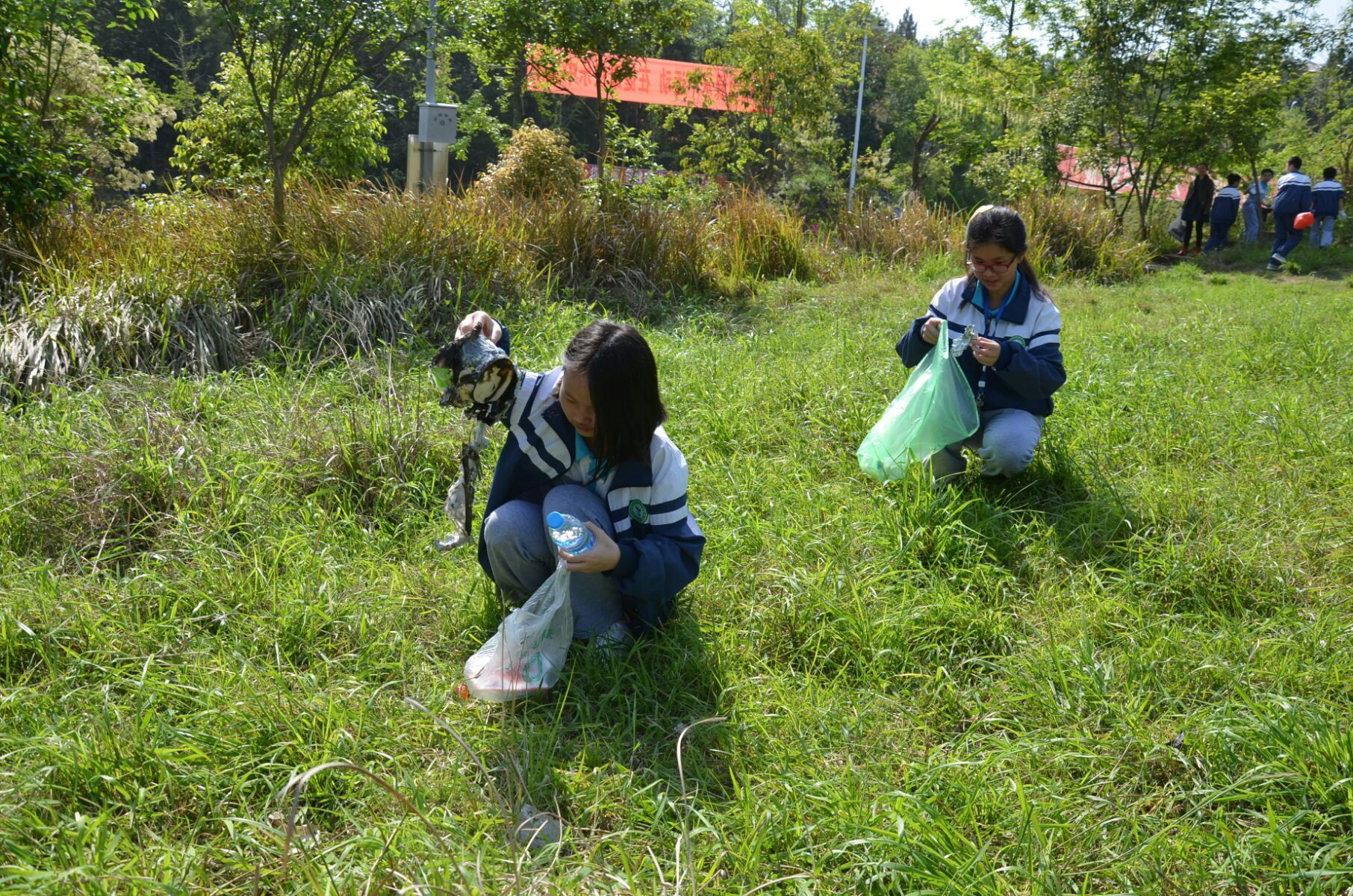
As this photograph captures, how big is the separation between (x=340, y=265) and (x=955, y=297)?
339 centimetres

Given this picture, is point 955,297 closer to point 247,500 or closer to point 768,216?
point 247,500

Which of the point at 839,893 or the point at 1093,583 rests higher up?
the point at 1093,583

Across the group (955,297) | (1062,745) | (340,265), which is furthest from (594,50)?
(1062,745)

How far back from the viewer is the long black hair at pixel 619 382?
7.58ft

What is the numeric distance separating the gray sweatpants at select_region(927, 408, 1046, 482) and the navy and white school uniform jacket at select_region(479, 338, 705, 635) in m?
1.31

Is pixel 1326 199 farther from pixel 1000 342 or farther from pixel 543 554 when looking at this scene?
pixel 543 554

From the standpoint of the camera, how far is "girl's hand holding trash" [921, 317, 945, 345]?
3.54m

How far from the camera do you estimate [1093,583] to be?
2961 millimetres

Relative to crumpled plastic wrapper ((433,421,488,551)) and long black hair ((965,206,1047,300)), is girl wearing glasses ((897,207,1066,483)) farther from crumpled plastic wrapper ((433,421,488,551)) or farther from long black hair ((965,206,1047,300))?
crumpled plastic wrapper ((433,421,488,551))

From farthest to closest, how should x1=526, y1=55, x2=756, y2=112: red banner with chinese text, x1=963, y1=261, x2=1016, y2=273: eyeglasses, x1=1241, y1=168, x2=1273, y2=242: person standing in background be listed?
x1=1241, y1=168, x2=1273, y2=242: person standing in background < x1=526, y1=55, x2=756, y2=112: red banner with chinese text < x1=963, y1=261, x2=1016, y2=273: eyeglasses

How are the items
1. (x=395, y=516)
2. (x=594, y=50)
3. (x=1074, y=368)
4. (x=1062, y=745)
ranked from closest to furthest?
(x=1062, y=745) < (x=395, y=516) < (x=1074, y=368) < (x=594, y=50)

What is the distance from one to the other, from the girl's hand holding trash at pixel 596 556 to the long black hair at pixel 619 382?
0.76 feet

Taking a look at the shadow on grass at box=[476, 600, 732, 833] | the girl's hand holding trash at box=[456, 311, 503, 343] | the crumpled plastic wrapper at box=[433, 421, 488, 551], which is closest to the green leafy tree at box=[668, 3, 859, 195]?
the girl's hand holding trash at box=[456, 311, 503, 343]

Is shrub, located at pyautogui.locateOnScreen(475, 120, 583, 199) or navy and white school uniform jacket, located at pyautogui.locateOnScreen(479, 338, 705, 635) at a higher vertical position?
shrub, located at pyautogui.locateOnScreen(475, 120, 583, 199)
